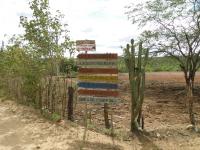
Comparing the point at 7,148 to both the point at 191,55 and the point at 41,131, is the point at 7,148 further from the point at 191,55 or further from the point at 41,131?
the point at 191,55

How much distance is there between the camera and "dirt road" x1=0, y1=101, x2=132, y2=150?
9422 millimetres

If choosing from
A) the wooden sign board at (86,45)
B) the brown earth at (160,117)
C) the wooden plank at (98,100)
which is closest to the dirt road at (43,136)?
the brown earth at (160,117)

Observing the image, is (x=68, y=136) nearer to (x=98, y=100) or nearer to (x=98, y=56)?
(x=98, y=100)

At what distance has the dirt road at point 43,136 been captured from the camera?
9.42m

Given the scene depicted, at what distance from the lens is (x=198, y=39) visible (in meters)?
17.6

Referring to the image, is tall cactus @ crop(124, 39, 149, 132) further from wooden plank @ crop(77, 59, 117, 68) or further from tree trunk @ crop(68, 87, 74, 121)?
tree trunk @ crop(68, 87, 74, 121)

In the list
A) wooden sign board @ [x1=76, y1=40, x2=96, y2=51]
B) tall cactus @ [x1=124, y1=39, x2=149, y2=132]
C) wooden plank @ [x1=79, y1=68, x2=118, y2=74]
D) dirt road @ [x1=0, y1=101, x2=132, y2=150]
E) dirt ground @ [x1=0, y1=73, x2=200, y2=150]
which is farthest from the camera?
tall cactus @ [x1=124, y1=39, x2=149, y2=132]

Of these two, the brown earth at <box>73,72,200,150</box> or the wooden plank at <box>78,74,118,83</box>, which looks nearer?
the wooden plank at <box>78,74,118,83</box>

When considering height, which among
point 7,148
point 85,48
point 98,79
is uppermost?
point 85,48

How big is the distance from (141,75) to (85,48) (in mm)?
1552

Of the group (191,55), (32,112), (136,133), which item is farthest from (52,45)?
(191,55)

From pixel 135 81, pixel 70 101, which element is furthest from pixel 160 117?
pixel 135 81

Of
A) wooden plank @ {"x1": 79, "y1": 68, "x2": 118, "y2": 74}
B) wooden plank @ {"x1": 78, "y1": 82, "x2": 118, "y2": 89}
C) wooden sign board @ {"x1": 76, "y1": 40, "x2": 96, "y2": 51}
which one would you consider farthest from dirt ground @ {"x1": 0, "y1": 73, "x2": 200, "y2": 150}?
wooden sign board @ {"x1": 76, "y1": 40, "x2": 96, "y2": 51}

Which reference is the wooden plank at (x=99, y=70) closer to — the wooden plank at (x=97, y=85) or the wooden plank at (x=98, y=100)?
the wooden plank at (x=97, y=85)
